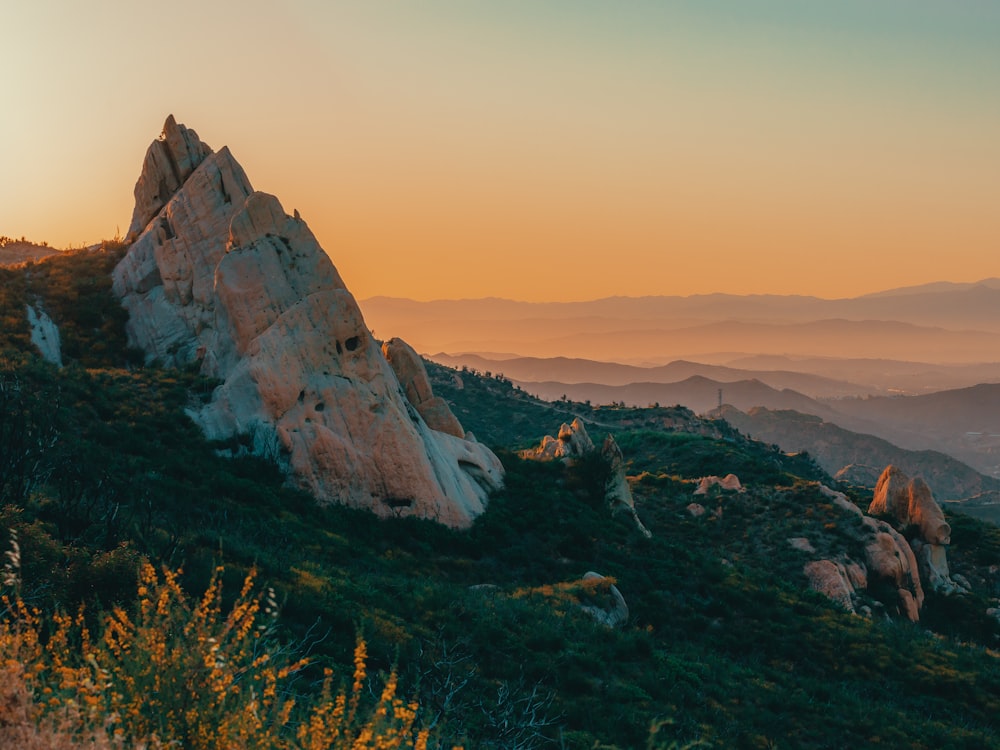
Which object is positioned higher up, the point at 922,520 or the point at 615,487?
the point at 615,487

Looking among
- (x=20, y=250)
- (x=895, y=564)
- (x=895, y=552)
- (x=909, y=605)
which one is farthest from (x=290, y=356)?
(x=20, y=250)

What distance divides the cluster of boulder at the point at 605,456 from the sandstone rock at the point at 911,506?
1622 centimetres

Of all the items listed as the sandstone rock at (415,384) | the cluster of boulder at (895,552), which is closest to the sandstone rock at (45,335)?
the sandstone rock at (415,384)

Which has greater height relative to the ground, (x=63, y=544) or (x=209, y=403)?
(x=209, y=403)

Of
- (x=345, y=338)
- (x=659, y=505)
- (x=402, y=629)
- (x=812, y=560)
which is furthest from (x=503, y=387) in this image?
(x=402, y=629)

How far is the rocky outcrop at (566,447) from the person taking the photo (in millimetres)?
38906

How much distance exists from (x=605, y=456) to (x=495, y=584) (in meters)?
15.8

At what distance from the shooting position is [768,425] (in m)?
176

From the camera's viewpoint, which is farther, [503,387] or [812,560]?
[503,387]

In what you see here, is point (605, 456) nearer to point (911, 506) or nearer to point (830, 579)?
point (830, 579)

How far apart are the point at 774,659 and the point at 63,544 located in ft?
60.8

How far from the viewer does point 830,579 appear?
113 feet

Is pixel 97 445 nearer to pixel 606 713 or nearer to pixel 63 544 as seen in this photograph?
pixel 63 544

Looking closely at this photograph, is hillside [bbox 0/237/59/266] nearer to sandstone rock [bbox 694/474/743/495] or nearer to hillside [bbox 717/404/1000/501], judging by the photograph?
sandstone rock [bbox 694/474/743/495]
